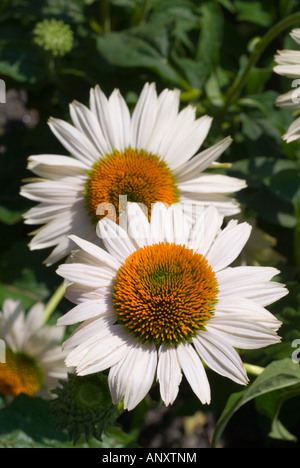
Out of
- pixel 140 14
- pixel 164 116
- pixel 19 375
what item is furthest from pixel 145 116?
pixel 19 375

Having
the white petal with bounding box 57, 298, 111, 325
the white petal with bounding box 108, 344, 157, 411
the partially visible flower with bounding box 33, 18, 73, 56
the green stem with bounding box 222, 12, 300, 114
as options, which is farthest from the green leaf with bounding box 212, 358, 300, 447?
the partially visible flower with bounding box 33, 18, 73, 56

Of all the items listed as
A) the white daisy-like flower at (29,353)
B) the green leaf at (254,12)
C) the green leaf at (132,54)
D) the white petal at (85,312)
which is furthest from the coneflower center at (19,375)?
the green leaf at (254,12)

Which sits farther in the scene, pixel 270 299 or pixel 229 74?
pixel 229 74

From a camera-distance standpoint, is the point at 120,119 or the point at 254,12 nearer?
the point at 120,119

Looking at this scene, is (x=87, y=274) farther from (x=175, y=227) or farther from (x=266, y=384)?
(x=266, y=384)

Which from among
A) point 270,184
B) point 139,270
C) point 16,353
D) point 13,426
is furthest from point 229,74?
point 13,426

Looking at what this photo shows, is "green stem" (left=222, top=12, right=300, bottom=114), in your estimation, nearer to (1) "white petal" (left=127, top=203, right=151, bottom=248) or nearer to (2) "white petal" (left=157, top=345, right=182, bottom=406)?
(1) "white petal" (left=127, top=203, right=151, bottom=248)

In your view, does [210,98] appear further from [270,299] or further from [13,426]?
[13,426]
